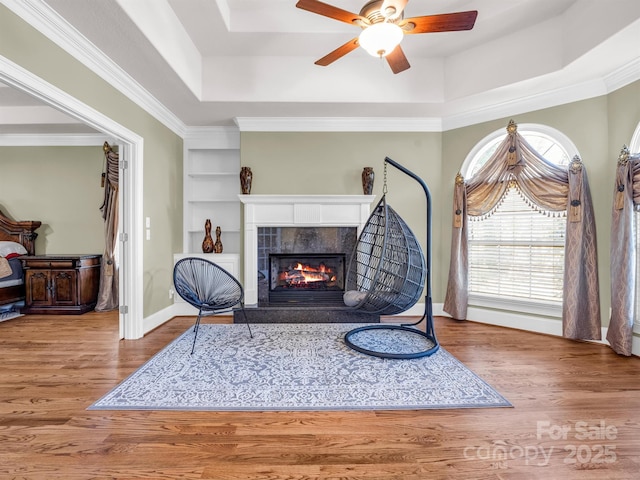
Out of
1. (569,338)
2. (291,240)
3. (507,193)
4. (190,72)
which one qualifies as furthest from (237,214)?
(569,338)

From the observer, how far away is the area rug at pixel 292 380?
2053 mm

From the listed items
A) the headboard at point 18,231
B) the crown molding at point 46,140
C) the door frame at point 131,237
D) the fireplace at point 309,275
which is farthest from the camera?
the crown molding at point 46,140

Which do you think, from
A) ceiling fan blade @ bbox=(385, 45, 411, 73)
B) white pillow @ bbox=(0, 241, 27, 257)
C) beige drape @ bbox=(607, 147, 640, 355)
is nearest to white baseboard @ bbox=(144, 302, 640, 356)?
beige drape @ bbox=(607, 147, 640, 355)

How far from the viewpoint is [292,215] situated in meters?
4.23

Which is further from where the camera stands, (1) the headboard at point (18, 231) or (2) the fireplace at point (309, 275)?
(1) the headboard at point (18, 231)

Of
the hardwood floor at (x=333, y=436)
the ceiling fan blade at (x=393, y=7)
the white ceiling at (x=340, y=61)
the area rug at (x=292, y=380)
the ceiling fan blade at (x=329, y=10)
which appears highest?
the white ceiling at (x=340, y=61)

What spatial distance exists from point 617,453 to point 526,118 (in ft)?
11.0

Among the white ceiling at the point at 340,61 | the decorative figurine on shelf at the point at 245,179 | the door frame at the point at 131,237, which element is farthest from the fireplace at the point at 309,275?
the white ceiling at the point at 340,61

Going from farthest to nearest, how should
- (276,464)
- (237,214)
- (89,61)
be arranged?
(237,214) < (89,61) < (276,464)

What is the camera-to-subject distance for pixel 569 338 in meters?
3.33

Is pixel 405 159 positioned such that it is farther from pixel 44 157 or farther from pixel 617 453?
pixel 44 157

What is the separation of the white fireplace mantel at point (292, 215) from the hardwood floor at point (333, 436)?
1.89 m

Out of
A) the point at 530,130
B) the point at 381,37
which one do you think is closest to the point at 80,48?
the point at 381,37

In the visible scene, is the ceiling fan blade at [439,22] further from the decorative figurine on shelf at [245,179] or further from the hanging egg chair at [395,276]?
the decorative figurine on shelf at [245,179]
